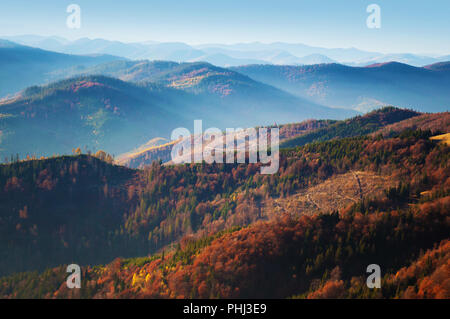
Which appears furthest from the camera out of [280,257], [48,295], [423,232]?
[48,295]

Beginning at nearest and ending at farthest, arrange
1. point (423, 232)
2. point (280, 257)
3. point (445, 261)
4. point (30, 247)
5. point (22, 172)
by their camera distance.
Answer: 1. point (445, 261)
2. point (423, 232)
3. point (280, 257)
4. point (30, 247)
5. point (22, 172)

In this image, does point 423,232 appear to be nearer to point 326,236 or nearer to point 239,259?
point 326,236

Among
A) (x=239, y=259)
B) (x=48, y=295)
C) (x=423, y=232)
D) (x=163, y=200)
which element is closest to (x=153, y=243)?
(x=163, y=200)

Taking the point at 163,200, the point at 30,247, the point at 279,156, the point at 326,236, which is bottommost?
the point at 30,247

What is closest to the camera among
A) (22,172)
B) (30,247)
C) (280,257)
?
(280,257)

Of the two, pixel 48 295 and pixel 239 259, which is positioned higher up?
pixel 239 259

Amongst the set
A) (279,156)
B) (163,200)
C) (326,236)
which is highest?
(279,156)
